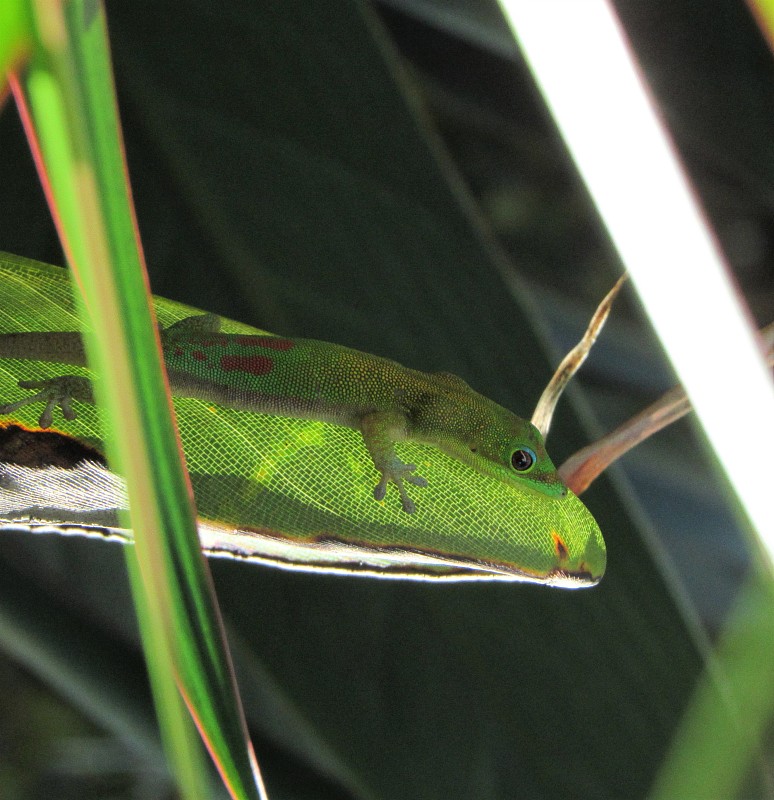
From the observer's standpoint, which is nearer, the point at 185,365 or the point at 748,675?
the point at 748,675

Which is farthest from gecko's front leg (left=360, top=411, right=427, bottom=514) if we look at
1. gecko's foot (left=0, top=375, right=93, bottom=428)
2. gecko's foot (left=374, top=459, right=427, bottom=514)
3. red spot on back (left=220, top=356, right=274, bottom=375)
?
gecko's foot (left=0, top=375, right=93, bottom=428)

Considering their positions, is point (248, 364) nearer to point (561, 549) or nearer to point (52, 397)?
point (52, 397)

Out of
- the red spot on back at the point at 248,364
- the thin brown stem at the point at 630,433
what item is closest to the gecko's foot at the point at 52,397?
the red spot on back at the point at 248,364

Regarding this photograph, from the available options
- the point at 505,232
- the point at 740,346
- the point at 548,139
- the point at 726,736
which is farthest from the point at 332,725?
the point at 505,232

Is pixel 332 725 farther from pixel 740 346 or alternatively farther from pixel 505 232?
pixel 505 232

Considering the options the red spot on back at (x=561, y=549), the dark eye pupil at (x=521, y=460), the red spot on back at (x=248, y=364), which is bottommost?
the dark eye pupil at (x=521, y=460)

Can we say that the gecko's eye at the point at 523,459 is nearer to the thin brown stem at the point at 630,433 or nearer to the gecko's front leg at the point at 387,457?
the gecko's front leg at the point at 387,457
